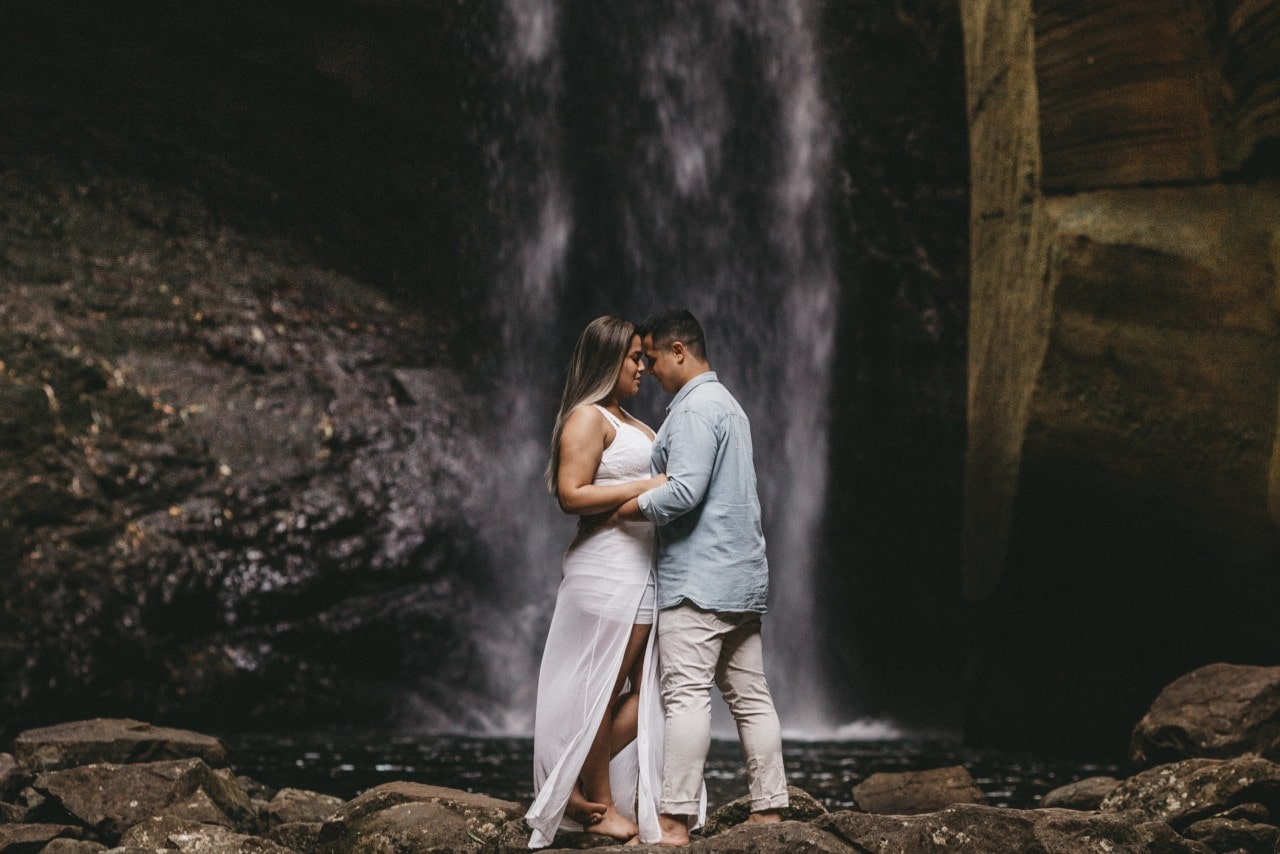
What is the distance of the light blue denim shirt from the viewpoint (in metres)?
3.83

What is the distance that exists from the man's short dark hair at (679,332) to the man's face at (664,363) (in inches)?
0.8

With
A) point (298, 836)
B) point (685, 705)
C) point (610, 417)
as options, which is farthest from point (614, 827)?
point (298, 836)

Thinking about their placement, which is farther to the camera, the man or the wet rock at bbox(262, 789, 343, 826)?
the wet rock at bbox(262, 789, 343, 826)

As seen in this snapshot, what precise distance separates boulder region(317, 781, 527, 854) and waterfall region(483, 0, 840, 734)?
7.22 meters

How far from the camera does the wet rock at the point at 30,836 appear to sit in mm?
4609

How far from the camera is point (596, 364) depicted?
410 cm

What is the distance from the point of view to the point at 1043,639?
897cm

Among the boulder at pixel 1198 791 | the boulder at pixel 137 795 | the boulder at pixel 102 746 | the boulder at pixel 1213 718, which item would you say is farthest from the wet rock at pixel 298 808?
the boulder at pixel 1213 718

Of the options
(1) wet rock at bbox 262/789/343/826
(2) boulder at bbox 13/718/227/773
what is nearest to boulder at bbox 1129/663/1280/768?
(1) wet rock at bbox 262/789/343/826

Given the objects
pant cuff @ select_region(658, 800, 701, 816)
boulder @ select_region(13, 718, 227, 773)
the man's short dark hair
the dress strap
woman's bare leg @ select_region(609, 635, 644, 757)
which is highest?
the man's short dark hair

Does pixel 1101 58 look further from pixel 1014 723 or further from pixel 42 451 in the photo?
pixel 42 451

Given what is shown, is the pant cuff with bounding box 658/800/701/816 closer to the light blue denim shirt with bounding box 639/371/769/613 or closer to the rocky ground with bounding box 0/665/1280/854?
the rocky ground with bounding box 0/665/1280/854

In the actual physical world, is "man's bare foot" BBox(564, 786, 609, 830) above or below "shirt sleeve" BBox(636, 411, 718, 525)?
below

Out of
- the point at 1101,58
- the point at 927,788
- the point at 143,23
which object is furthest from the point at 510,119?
the point at 927,788
